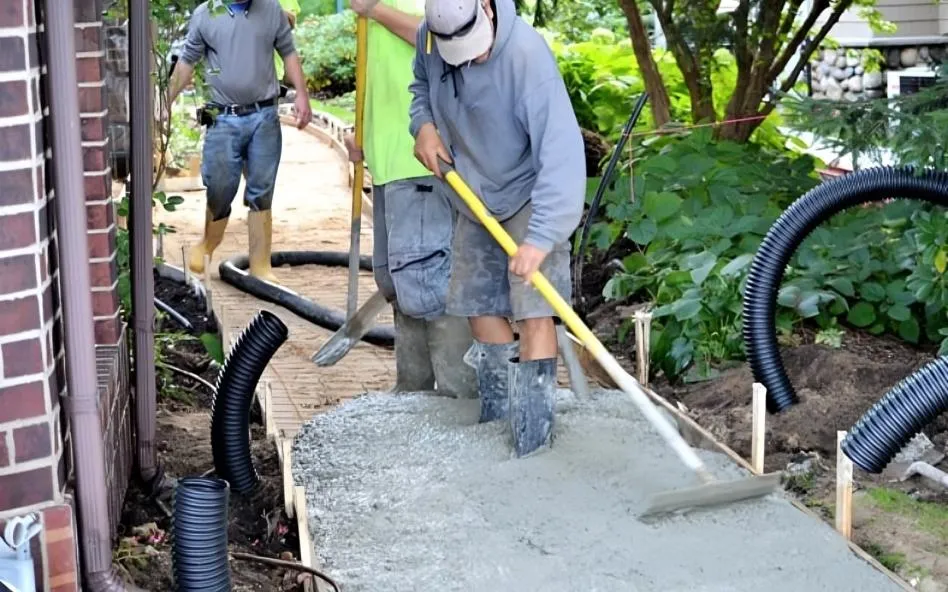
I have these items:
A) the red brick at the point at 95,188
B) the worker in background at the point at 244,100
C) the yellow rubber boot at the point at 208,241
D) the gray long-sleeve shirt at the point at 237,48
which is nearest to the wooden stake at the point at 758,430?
the red brick at the point at 95,188

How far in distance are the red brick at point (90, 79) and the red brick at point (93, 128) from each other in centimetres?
4

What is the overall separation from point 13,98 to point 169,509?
175 cm

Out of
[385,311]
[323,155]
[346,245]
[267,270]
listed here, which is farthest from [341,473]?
[323,155]

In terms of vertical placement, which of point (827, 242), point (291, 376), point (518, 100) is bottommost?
point (291, 376)

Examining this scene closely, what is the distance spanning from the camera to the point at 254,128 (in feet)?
26.8

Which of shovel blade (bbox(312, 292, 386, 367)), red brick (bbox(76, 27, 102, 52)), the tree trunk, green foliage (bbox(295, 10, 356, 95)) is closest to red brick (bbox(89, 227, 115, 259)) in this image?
red brick (bbox(76, 27, 102, 52))

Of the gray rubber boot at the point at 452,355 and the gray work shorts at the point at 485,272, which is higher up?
the gray work shorts at the point at 485,272

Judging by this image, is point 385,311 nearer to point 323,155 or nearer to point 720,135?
point 720,135

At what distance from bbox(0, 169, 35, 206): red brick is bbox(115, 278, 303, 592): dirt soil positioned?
1.14 metres

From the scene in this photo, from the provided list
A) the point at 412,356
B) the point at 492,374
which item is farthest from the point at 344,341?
the point at 492,374

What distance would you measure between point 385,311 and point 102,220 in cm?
339

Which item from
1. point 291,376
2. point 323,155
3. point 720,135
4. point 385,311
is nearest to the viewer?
point 291,376

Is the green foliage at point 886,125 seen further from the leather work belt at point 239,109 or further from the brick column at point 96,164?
the leather work belt at point 239,109

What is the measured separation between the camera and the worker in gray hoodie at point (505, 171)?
14.5 ft
